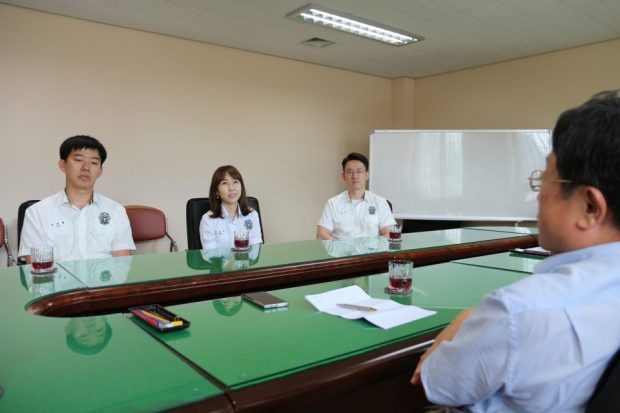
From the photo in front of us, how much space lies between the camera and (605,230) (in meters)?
0.75

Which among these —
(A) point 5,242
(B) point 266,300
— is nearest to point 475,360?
(B) point 266,300

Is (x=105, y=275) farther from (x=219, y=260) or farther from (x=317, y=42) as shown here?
(x=317, y=42)

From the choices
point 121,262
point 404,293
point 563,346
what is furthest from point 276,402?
point 121,262

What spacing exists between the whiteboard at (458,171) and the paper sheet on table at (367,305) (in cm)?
345

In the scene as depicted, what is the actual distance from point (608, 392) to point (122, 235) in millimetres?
2484

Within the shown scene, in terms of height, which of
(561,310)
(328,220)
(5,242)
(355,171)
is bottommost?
(5,242)

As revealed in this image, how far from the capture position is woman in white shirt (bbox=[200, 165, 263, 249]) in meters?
2.92

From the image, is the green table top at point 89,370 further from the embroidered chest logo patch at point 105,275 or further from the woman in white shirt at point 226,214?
the woman in white shirt at point 226,214

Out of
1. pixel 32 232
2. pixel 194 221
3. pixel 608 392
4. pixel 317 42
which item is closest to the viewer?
Result: pixel 608 392

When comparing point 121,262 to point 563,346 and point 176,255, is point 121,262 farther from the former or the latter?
point 563,346

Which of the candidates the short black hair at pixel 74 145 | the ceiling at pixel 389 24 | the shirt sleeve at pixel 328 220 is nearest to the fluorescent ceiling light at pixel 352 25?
the ceiling at pixel 389 24

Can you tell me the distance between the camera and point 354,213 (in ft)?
11.0

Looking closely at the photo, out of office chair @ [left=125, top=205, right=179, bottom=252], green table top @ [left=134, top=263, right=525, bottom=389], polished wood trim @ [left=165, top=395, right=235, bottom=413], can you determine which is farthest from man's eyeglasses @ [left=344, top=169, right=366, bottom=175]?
polished wood trim @ [left=165, top=395, right=235, bottom=413]

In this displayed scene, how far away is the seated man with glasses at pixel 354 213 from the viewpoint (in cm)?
334
